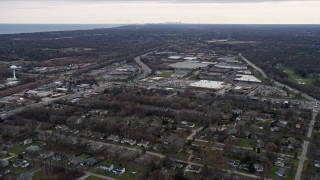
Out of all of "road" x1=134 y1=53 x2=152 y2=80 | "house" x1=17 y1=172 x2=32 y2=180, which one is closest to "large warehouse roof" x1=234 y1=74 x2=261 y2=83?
"road" x1=134 y1=53 x2=152 y2=80

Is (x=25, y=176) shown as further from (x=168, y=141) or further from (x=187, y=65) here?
(x=187, y=65)

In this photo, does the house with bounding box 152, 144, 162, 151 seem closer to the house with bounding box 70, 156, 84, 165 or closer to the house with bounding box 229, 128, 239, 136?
the house with bounding box 70, 156, 84, 165

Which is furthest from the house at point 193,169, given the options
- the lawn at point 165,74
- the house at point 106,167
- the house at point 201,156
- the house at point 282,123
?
the lawn at point 165,74

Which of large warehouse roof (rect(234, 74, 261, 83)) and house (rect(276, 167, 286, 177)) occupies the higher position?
large warehouse roof (rect(234, 74, 261, 83))

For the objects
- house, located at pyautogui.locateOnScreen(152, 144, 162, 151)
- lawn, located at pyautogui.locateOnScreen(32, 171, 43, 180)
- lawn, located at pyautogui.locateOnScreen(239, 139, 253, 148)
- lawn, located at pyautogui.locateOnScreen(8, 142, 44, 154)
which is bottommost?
lawn, located at pyautogui.locateOnScreen(8, 142, 44, 154)

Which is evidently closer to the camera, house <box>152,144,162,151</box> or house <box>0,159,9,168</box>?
house <box>0,159,9,168</box>

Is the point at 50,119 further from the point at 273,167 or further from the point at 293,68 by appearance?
the point at 293,68

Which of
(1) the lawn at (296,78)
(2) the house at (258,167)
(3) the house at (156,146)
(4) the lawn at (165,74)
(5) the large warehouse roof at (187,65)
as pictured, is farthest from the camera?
(5) the large warehouse roof at (187,65)

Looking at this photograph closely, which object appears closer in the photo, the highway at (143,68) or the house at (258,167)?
the house at (258,167)

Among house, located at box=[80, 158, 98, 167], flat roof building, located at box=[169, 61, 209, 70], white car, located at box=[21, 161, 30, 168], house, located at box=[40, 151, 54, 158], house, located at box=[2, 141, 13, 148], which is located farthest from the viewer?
flat roof building, located at box=[169, 61, 209, 70]

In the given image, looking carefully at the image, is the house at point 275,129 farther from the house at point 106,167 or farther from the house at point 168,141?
the house at point 106,167

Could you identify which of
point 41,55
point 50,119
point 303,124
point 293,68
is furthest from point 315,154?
point 41,55

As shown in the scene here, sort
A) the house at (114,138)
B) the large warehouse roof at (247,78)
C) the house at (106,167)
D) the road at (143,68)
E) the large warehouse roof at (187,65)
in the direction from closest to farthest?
1. the house at (106,167)
2. the house at (114,138)
3. the large warehouse roof at (247,78)
4. the road at (143,68)
5. the large warehouse roof at (187,65)
